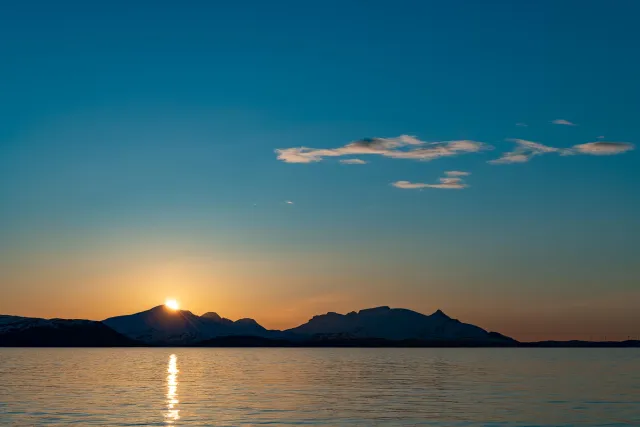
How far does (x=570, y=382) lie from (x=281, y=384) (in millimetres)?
44886

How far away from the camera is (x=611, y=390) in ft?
313

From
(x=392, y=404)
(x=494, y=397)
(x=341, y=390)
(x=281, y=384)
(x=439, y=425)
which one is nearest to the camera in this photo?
(x=439, y=425)

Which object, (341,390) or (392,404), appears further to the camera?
(341,390)

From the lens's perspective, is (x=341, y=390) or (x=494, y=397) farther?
Result: (x=341, y=390)

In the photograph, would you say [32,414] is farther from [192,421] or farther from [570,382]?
[570,382]

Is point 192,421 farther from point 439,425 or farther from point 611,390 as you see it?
point 611,390

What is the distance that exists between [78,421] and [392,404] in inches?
1187

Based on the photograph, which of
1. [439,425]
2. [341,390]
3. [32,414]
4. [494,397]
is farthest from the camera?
[341,390]

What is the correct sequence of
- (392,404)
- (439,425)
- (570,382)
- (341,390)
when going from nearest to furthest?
(439,425) → (392,404) → (341,390) → (570,382)

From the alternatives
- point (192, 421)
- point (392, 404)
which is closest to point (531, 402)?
point (392, 404)

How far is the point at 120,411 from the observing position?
216ft

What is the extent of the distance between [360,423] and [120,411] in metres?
22.5

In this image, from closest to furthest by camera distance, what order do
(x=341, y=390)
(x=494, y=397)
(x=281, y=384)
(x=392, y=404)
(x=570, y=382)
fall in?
1. (x=392, y=404)
2. (x=494, y=397)
3. (x=341, y=390)
4. (x=281, y=384)
5. (x=570, y=382)

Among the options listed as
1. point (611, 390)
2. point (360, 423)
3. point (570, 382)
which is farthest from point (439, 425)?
point (570, 382)
